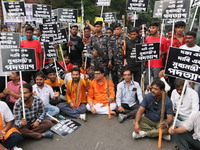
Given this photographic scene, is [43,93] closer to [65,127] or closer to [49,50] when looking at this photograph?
[65,127]

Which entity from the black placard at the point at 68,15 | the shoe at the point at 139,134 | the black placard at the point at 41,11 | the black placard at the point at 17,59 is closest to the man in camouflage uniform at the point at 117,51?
the black placard at the point at 68,15

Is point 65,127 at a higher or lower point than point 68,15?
lower

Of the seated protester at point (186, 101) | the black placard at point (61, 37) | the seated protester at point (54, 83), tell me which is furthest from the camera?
the black placard at point (61, 37)

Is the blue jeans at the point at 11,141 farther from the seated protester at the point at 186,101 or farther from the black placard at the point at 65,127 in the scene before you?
the seated protester at the point at 186,101

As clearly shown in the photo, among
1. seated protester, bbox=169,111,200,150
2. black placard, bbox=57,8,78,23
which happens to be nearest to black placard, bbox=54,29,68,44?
black placard, bbox=57,8,78,23

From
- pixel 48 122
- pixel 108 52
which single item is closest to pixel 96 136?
pixel 48 122

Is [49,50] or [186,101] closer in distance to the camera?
[186,101]

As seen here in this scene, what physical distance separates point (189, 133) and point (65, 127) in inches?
97.8

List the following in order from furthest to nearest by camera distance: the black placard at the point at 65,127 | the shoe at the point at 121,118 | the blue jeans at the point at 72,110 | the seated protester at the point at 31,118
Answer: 1. the blue jeans at the point at 72,110
2. the shoe at the point at 121,118
3. the black placard at the point at 65,127
4. the seated protester at the point at 31,118

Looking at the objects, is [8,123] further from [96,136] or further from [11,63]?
[96,136]

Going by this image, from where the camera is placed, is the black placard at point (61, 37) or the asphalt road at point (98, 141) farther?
the black placard at point (61, 37)

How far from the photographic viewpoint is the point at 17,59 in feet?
12.6

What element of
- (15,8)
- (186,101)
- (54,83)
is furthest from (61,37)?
(186,101)

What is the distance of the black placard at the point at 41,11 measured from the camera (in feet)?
22.4
